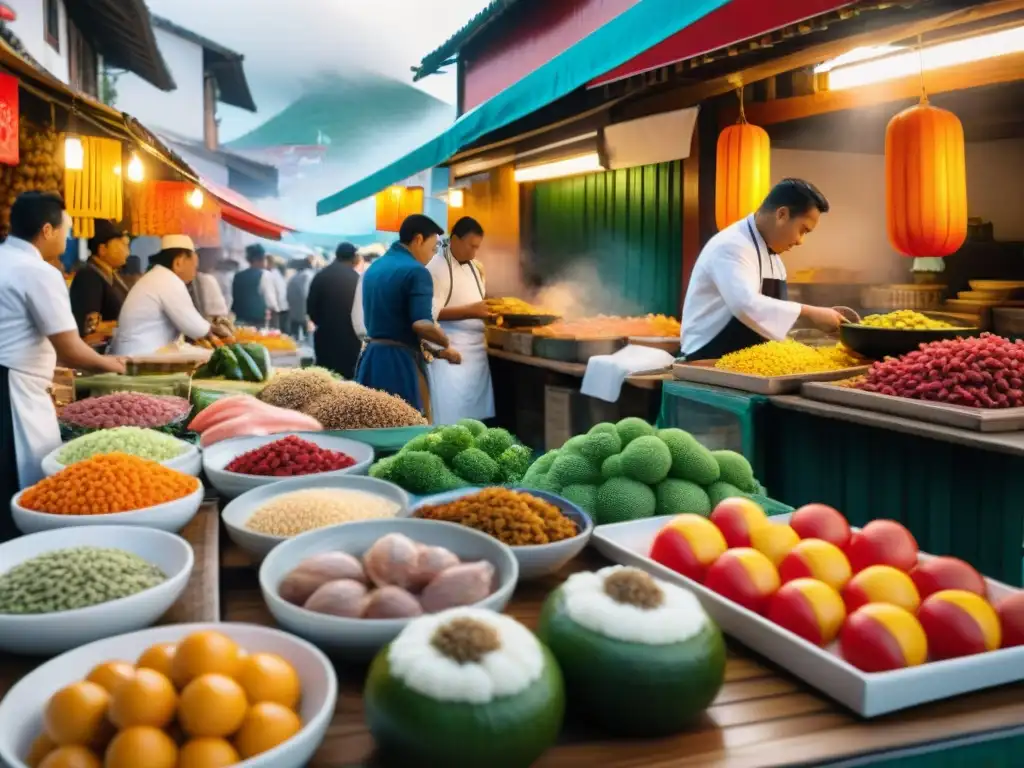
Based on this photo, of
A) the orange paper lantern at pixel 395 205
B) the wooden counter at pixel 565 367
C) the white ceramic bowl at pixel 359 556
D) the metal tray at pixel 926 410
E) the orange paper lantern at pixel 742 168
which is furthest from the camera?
the orange paper lantern at pixel 395 205

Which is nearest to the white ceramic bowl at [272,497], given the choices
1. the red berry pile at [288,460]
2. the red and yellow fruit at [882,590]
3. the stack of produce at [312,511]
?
the stack of produce at [312,511]

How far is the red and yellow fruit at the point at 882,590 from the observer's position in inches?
54.0

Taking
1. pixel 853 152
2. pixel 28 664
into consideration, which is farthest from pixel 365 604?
pixel 853 152

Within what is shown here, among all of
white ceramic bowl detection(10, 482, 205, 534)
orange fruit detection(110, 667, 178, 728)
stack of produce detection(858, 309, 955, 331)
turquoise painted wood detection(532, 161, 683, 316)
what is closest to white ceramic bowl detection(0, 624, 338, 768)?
orange fruit detection(110, 667, 178, 728)

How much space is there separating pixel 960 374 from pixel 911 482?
0.46 metres

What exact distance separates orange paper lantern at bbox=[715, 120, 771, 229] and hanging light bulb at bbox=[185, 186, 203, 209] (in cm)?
616

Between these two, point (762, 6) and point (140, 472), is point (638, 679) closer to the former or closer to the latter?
point (140, 472)

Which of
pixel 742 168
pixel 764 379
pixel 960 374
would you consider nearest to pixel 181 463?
pixel 764 379

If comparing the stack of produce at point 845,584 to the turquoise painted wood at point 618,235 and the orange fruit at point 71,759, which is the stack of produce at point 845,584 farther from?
the turquoise painted wood at point 618,235

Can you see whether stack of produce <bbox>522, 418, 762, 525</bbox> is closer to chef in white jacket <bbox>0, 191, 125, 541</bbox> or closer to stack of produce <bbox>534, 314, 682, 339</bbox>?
chef in white jacket <bbox>0, 191, 125, 541</bbox>

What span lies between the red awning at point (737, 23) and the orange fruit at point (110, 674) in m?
3.11

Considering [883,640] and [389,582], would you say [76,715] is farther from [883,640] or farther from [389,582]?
[883,640]

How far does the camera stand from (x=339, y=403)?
3.10 meters

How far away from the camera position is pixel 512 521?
1.63m
